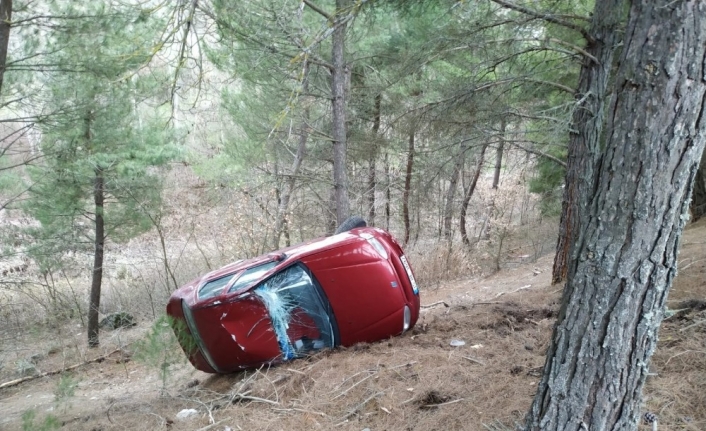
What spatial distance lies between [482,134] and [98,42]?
5946 millimetres

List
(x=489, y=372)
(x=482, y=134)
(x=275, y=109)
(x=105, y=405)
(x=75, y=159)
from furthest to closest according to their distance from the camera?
(x=275, y=109) → (x=75, y=159) → (x=482, y=134) → (x=105, y=405) → (x=489, y=372)

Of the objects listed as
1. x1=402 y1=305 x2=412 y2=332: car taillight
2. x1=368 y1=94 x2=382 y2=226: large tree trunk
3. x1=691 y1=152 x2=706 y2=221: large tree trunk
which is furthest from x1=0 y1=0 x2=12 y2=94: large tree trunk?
x1=691 y1=152 x2=706 y2=221: large tree trunk

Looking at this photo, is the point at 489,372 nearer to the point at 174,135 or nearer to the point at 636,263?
the point at 636,263

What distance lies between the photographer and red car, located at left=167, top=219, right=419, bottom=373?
5.21 meters

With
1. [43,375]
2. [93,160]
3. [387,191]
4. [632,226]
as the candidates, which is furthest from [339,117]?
[632,226]

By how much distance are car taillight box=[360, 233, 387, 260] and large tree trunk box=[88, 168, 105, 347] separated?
7.10 meters

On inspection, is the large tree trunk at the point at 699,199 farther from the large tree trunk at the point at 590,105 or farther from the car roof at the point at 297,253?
the car roof at the point at 297,253

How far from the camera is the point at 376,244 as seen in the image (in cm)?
570

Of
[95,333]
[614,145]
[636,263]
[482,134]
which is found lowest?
[95,333]

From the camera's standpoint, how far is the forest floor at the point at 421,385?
3.44 m

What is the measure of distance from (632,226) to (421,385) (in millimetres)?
2440

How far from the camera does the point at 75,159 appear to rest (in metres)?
9.84

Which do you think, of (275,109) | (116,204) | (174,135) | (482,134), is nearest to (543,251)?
(482,134)

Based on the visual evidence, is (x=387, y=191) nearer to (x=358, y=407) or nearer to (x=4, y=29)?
(x=4, y=29)
